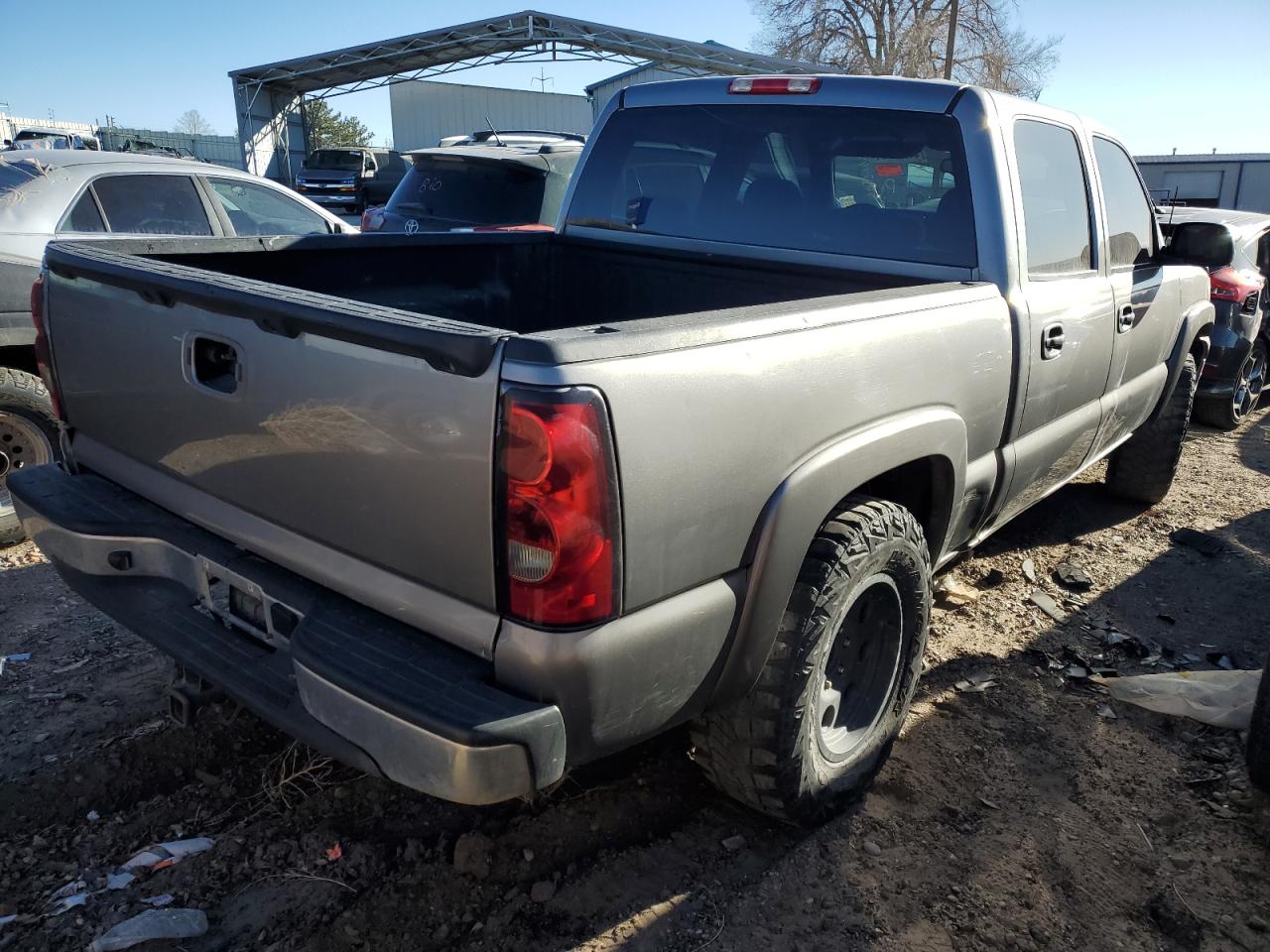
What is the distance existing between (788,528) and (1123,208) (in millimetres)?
3051

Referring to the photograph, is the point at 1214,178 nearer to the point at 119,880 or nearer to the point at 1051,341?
the point at 1051,341

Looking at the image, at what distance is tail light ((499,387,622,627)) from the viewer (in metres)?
1.67

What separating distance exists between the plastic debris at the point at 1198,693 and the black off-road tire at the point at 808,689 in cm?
133

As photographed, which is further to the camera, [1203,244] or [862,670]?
[1203,244]

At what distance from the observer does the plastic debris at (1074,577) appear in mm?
4504

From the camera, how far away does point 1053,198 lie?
3471 mm

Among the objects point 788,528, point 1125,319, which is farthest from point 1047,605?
point 788,528

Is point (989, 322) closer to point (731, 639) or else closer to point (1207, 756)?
point (731, 639)

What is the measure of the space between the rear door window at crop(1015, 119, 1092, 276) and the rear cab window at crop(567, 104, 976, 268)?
0.97 ft

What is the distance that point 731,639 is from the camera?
2086 millimetres

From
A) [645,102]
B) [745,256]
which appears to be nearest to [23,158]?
[645,102]

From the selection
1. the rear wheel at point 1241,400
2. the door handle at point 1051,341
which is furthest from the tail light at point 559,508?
the rear wheel at point 1241,400

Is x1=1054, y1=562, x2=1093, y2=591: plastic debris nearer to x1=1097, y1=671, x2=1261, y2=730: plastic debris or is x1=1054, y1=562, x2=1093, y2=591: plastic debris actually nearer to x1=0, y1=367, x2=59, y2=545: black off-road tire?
x1=1097, y1=671, x2=1261, y2=730: plastic debris

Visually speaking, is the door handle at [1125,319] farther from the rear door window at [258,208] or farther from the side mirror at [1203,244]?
the rear door window at [258,208]
